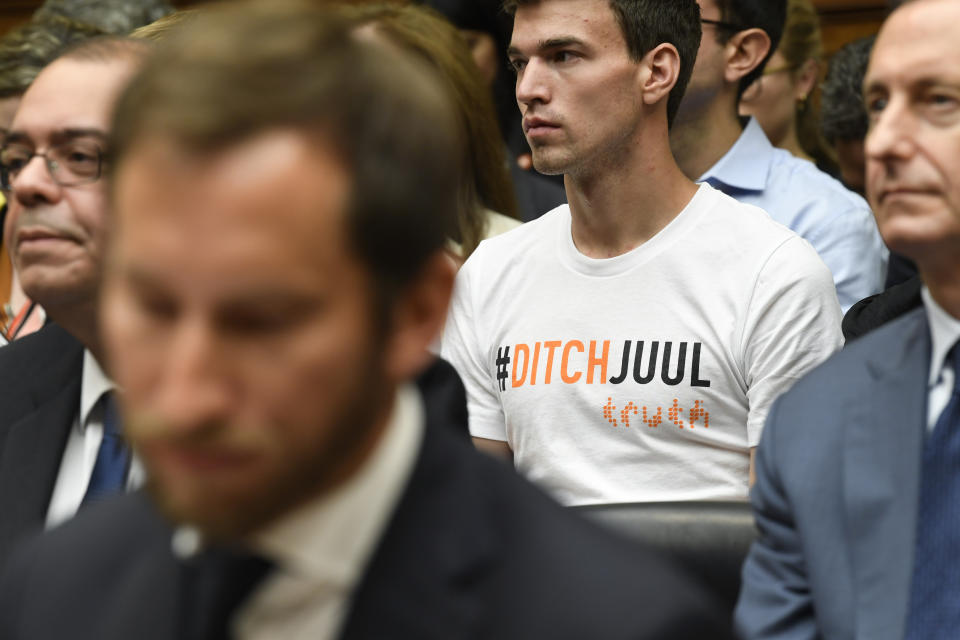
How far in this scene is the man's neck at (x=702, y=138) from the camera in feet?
9.82

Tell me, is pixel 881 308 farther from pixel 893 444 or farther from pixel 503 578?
pixel 503 578

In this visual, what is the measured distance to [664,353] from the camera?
7.02 feet

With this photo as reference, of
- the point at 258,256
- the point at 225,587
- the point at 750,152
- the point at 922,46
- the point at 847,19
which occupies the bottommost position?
the point at 847,19

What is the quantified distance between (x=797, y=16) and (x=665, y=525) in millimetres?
2266

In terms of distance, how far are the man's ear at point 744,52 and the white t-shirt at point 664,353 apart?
32.6 inches

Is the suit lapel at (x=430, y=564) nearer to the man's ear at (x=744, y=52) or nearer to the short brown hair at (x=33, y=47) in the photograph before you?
the short brown hair at (x=33, y=47)

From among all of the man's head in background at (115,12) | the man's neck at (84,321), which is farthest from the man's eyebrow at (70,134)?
the man's head in background at (115,12)

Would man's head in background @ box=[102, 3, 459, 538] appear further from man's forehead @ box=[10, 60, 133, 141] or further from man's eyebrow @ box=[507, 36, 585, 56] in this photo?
man's eyebrow @ box=[507, 36, 585, 56]

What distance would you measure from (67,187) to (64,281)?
0.14 m

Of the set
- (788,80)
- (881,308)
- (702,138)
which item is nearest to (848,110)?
(788,80)

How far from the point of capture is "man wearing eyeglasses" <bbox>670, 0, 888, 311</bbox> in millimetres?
2703

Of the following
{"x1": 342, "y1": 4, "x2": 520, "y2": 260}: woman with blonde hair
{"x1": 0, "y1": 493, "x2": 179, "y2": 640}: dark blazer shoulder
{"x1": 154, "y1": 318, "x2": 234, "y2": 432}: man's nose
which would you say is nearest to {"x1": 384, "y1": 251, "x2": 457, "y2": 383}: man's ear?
{"x1": 154, "y1": 318, "x2": 234, "y2": 432}: man's nose

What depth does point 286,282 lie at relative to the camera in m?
0.77

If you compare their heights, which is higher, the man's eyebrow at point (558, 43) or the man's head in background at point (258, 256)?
the man's head in background at point (258, 256)
